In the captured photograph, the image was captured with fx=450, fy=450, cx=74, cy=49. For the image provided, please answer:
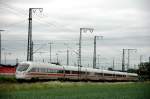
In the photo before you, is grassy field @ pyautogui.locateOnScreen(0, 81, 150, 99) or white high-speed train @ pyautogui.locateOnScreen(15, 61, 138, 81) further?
white high-speed train @ pyautogui.locateOnScreen(15, 61, 138, 81)

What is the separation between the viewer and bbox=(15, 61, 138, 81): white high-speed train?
54181 mm

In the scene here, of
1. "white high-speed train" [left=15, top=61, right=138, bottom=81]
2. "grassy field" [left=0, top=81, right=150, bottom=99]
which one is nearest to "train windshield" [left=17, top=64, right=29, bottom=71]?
"white high-speed train" [left=15, top=61, right=138, bottom=81]

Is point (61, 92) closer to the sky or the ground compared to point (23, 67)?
closer to the ground

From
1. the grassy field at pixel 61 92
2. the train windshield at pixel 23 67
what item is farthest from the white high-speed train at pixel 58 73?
the grassy field at pixel 61 92

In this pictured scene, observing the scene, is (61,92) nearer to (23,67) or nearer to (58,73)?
(23,67)

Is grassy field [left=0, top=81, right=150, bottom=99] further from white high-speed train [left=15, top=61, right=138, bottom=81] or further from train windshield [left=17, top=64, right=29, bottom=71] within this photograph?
train windshield [left=17, top=64, right=29, bottom=71]

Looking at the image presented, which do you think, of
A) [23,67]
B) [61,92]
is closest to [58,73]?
[23,67]

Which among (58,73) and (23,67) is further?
(58,73)

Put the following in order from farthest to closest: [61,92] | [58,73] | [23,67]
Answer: [58,73], [23,67], [61,92]

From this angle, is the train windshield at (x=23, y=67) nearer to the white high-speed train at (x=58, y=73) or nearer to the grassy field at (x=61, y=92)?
the white high-speed train at (x=58, y=73)

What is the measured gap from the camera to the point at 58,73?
6269 centimetres

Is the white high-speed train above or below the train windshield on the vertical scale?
below

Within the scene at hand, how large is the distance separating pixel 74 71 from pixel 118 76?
2145 cm

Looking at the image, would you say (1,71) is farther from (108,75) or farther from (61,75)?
(108,75)
